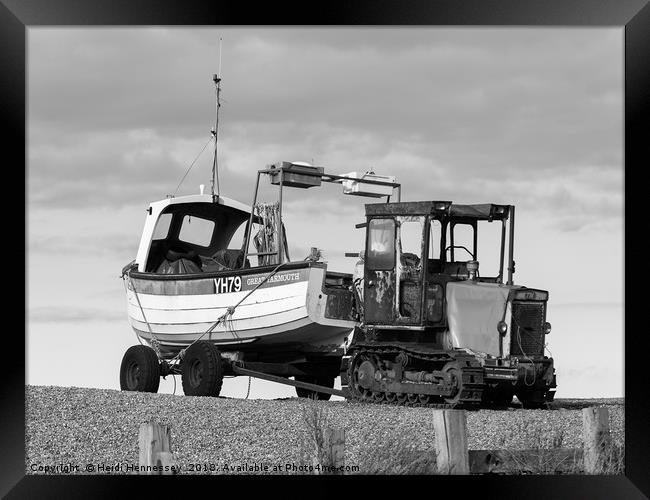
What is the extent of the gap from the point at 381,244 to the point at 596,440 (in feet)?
21.1

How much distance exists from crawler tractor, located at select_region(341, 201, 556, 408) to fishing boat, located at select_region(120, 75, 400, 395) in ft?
3.38

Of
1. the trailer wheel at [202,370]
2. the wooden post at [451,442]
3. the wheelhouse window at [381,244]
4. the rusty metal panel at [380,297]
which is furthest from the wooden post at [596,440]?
the trailer wheel at [202,370]

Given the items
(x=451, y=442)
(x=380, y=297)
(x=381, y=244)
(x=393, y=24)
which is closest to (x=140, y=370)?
(x=380, y=297)

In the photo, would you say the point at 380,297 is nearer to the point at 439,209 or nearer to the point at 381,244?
the point at 381,244

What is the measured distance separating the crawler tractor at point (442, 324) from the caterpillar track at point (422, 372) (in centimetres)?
1

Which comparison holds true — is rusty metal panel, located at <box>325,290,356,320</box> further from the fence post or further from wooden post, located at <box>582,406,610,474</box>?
the fence post

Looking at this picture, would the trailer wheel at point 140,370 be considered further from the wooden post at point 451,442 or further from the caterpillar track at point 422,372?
the wooden post at point 451,442

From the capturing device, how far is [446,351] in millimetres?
15133

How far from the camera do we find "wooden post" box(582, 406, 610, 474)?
9.90 meters

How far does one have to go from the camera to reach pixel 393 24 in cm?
811

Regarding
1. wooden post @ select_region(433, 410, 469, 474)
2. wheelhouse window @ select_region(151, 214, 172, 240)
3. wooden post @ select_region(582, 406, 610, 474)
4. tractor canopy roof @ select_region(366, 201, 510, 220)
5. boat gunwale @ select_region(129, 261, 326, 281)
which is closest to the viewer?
wooden post @ select_region(433, 410, 469, 474)

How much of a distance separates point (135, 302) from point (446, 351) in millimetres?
7248

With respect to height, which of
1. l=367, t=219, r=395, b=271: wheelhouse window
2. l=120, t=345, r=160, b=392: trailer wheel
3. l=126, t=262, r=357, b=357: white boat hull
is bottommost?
l=120, t=345, r=160, b=392: trailer wheel

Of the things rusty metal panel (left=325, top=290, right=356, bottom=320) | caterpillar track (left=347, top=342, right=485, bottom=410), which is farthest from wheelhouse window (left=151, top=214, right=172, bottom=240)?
caterpillar track (left=347, top=342, right=485, bottom=410)
